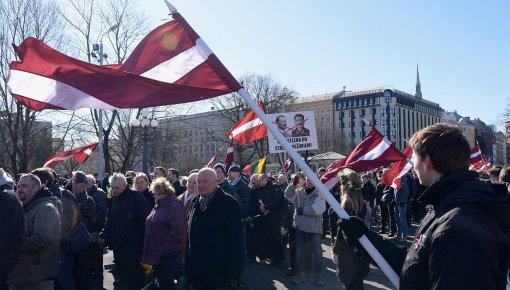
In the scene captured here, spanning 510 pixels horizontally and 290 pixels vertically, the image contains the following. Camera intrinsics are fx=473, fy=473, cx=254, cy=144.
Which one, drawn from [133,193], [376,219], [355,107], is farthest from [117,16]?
[355,107]

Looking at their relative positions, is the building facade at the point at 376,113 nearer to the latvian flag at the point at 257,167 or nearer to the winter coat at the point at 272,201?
the latvian flag at the point at 257,167

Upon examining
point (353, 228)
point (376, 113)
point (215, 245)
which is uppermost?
point (376, 113)

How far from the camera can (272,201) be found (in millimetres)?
9820

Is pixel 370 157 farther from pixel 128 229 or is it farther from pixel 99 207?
pixel 99 207

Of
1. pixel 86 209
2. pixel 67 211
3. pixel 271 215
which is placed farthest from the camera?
pixel 271 215

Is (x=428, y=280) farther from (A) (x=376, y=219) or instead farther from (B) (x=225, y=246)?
(A) (x=376, y=219)

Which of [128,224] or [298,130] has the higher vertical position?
[298,130]

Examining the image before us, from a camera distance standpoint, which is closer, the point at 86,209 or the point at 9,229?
the point at 9,229

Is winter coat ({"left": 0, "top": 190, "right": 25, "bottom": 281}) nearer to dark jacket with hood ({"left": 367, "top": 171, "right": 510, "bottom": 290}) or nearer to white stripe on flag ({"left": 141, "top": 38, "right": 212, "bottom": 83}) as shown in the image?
white stripe on flag ({"left": 141, "top": 38, "right": 212, "bottom": 83})

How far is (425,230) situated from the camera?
6.93 feet

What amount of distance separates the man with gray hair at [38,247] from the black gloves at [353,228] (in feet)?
11.1

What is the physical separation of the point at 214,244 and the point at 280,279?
4.16m

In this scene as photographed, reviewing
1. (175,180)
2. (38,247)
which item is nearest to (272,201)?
(175,180)

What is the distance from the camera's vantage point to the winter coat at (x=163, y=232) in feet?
19.5
